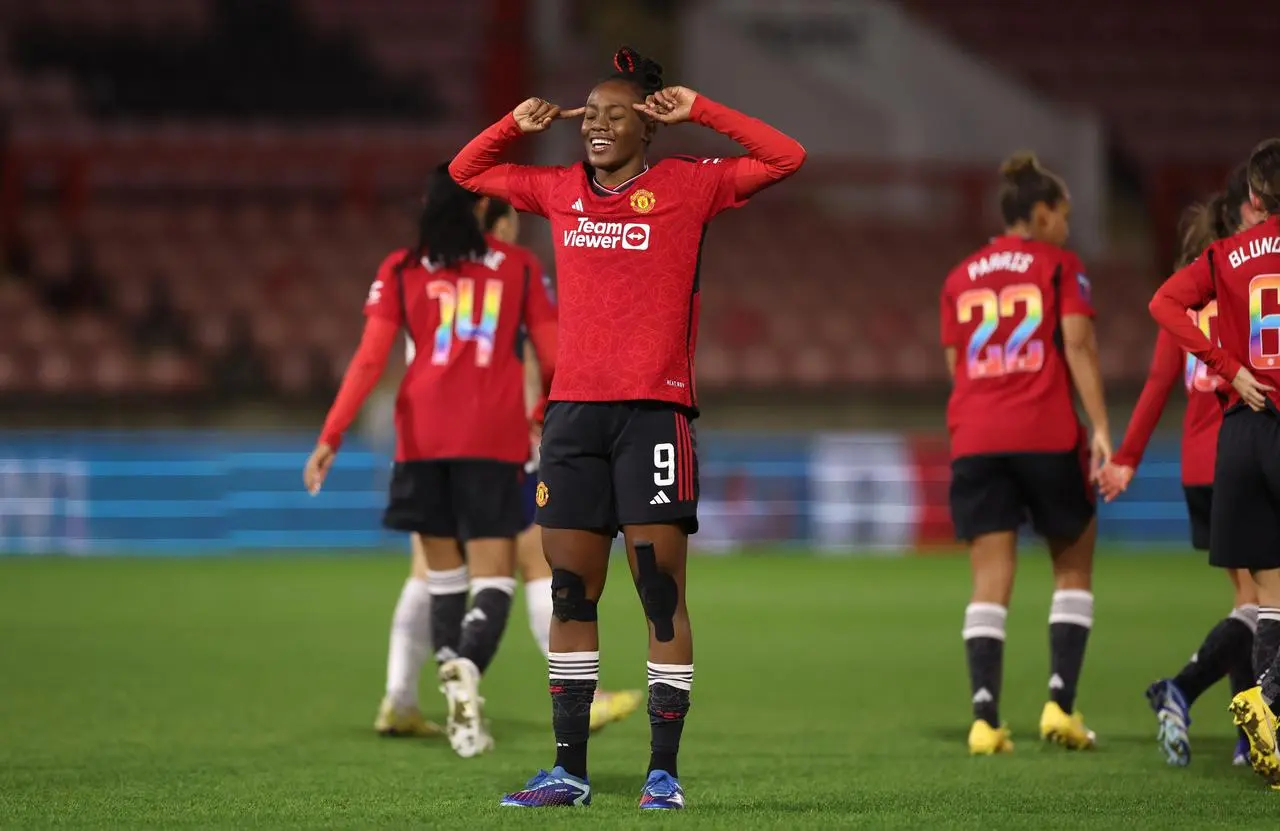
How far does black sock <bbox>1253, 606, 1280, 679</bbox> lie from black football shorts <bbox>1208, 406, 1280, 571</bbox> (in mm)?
161

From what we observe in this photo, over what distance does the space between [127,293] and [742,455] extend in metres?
7.38

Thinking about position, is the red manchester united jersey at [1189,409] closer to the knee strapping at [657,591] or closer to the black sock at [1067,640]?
the black sock at [1067,640]

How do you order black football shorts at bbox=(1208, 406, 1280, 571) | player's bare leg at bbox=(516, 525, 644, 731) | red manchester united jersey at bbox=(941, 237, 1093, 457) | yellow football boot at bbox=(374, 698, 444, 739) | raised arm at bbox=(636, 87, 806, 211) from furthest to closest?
1. player's bare leg at bbox=(516, 525, 644, 731)
2. yellow football boot at bbox=(374, 698, 444, 739)
3. red manchester united jersey at bbox=(941, 237, 1093, 457)
4. black football shorts at bbox=(1208, 406, 1280, 571)
5. raised arm at bbox=(636, 87, 806, 211)

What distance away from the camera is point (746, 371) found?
67.2 ft

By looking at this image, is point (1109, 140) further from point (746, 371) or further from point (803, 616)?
point (803, 616)

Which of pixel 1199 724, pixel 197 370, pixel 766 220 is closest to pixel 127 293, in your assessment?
pixel 197 370

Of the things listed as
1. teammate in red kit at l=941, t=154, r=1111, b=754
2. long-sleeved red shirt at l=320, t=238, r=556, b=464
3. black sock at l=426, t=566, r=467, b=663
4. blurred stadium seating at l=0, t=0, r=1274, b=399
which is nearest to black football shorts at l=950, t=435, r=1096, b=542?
teammate in red kit at l=941, t=154, r=1111, b=754

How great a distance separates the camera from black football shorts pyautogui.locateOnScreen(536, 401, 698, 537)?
16.8 feet

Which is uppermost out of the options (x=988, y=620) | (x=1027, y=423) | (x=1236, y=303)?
(x=1236, y=303)

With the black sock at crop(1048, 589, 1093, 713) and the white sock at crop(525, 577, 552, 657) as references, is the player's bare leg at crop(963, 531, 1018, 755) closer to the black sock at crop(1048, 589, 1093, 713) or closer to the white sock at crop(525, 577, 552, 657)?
the black sock at crop(1048, 589, 1093, 713)

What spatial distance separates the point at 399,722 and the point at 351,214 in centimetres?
1653

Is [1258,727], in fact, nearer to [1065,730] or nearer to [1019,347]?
[1065,730]

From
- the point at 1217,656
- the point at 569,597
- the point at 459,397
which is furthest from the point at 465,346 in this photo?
the point at 1217,656

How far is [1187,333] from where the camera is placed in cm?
568
